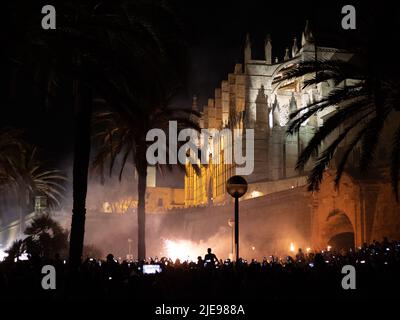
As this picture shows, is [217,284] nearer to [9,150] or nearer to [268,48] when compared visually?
[9,150]

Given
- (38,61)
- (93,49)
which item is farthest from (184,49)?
(38,61)

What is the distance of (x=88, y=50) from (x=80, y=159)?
305 centimetres

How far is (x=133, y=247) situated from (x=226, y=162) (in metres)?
15.1

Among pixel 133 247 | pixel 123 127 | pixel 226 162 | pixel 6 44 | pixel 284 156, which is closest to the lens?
pixel 6 44

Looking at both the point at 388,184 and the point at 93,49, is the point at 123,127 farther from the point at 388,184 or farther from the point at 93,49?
the point at 388,184

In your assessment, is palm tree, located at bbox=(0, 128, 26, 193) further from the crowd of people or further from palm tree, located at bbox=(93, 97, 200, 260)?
the crowd of people

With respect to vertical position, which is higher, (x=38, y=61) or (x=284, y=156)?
(x=284, y=156)

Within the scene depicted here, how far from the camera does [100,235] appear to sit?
62.3m

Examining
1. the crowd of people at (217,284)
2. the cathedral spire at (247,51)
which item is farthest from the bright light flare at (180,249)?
the crowd of people at (217,284)

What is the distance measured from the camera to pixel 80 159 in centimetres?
1486

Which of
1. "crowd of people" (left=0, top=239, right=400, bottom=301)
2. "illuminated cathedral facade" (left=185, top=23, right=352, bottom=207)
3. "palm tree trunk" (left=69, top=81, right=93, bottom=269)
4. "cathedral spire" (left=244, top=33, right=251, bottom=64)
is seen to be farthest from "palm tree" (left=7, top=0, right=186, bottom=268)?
"cathedral spire" (left=244, top=33, right=251, bottom=64)

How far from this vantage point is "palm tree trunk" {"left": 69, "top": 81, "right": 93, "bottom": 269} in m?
14.5

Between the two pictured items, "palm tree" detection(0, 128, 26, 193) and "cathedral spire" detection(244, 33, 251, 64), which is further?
"cathedral spire" detection(244, 33, 251, 64)
